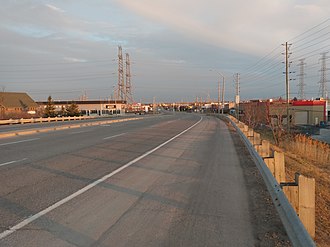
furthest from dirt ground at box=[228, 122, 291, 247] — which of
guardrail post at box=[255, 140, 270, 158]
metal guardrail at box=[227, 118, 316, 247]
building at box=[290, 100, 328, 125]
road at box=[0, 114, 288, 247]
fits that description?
building at box=[290, 100, 328, 125]

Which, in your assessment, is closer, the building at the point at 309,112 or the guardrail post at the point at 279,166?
the guardrail post at the point at 279,166

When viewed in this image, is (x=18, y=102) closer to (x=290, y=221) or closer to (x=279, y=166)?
(x=279, y=166)

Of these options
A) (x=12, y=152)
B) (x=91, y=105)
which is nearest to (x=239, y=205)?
(x=12, y=152)

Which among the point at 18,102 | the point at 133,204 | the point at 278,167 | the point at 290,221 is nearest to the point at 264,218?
the point at 290,221

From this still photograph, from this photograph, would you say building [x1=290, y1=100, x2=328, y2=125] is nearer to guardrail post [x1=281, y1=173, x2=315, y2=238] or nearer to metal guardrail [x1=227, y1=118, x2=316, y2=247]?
metal guardrail [x1=227, y1=118, x2=316, y2=247]

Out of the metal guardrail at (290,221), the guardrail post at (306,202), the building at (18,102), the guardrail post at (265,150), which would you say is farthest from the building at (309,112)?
the guardrail post at (306,202)

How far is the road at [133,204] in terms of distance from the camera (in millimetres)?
5184

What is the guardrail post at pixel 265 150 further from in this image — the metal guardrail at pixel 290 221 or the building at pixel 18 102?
the building at pixel 18 102

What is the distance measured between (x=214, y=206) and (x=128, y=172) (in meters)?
3.84

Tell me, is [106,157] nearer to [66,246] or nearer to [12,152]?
[12,152]

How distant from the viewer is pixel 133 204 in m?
6.91

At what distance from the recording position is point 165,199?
289 inches

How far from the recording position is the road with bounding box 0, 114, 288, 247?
5184mm

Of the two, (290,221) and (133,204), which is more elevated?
(290,221)
